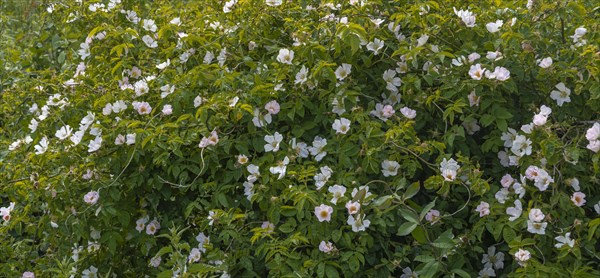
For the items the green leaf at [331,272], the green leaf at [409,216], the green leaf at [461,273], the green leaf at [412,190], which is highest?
the green leaf at [412,190]

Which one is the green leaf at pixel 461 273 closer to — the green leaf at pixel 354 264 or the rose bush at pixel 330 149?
the rose bush at pixel 330 149

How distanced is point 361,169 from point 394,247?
0.24m

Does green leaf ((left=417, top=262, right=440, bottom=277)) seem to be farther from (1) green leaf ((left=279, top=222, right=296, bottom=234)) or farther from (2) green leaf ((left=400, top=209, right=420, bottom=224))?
(1) green leaf ((left=279, top=222, right=296, bottom=234))

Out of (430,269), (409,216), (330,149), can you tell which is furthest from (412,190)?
(330,149)

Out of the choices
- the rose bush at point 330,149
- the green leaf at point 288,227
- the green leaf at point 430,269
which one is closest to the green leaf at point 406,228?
the rose bush at point 330,149

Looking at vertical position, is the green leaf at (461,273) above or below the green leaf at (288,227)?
below

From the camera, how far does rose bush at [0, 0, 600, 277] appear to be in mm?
2299

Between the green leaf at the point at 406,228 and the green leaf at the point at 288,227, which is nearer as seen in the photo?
the green leaf at the point at 406,228

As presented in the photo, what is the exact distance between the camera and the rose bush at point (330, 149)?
2299 mm

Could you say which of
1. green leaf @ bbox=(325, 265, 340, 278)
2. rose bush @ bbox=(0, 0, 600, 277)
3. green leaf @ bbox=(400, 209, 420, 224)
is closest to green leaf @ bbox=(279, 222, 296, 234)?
rose bush @ bbox=(0, 0, 600, 277)

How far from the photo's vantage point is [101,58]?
2.98 meters

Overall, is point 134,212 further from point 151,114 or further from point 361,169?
point 361,169

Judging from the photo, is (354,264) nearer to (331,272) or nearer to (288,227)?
(331,272)

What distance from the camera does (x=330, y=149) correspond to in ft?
8.13
